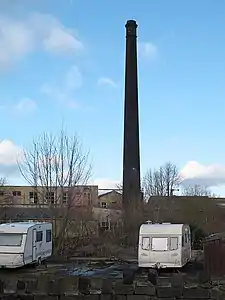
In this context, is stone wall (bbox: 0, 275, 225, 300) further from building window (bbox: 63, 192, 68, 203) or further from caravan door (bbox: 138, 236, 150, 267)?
building window (bbox: 63, 192, 68, 203)

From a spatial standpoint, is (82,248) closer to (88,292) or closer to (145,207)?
(145,207)

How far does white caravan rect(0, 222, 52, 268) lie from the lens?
30.4m

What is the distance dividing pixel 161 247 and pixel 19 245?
7.83 metres

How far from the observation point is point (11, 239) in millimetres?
30969

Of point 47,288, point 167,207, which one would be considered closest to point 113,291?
point 47,288

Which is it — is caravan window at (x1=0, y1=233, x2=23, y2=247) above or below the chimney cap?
below

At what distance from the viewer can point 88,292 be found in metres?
14.8

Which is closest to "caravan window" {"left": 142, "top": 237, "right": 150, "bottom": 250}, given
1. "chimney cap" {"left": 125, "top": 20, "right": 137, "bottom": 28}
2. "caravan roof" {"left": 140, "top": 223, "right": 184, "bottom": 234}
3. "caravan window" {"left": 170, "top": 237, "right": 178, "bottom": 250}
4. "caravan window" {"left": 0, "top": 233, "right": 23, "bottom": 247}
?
"caravan roof" {"left": 140, "top": 223, "right": 184, "bottom": 234}

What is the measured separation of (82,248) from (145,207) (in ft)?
33.0

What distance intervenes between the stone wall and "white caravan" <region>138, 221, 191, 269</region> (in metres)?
14.8

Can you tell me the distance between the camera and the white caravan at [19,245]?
3042 cm

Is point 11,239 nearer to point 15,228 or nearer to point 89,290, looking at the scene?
point 15,228

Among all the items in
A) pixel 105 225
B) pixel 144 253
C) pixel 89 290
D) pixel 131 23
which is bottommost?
pixel 89 290

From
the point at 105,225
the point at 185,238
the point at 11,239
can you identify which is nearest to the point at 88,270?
the point at 11,239
